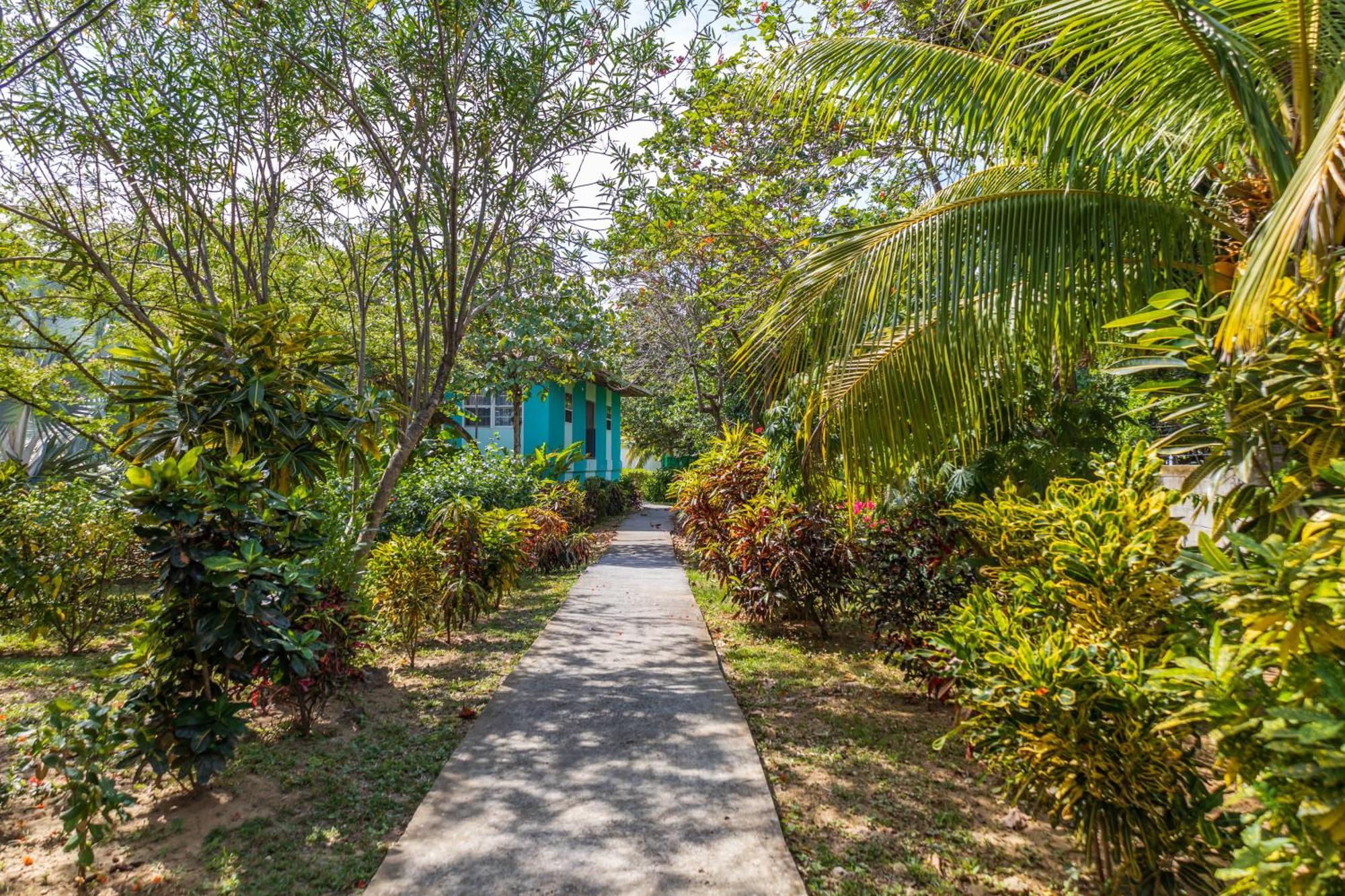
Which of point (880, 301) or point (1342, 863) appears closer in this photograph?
point (1342, 863)

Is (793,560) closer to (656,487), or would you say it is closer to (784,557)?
(784,557)

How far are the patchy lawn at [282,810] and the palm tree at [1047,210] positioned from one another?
320cm

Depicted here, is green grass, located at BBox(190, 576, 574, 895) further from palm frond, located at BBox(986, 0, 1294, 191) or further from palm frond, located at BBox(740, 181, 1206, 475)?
palm frond, located at BBox(986, 0, 1294, 191)

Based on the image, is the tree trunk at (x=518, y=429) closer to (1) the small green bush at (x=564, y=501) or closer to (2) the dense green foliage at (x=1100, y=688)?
(1) the small green bush at (x=564, y=501)

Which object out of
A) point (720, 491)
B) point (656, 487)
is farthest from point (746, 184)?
point (656, 487)

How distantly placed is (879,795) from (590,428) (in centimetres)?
1985

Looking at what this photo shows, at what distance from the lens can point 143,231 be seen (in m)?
7.53

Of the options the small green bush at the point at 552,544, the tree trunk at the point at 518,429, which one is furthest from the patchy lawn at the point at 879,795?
the tree trunk at the point at 518,429

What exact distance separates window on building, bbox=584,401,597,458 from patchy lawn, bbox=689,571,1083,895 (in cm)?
1677

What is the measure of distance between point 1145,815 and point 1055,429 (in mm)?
3322

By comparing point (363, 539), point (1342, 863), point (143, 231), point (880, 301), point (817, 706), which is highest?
point (143, 231)

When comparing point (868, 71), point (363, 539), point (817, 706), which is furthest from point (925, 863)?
point (363, 539)

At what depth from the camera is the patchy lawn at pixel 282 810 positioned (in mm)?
2922

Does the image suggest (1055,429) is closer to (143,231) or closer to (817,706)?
(817,706)
